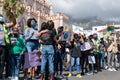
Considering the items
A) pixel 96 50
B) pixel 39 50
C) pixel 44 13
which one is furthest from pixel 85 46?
pixel 44 13

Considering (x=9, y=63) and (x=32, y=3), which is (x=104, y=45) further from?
(x=32, y=3)

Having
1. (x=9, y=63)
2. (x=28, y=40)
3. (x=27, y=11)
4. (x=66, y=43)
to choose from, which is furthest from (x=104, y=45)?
(x=27, y=11)

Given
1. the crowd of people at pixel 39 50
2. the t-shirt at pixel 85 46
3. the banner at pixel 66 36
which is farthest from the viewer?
the t-shirt at pixel 85 46

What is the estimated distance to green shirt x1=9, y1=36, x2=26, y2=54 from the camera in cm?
1034

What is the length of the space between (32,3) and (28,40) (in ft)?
275

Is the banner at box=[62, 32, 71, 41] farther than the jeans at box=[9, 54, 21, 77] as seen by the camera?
Yes

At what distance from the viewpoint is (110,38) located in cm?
1783

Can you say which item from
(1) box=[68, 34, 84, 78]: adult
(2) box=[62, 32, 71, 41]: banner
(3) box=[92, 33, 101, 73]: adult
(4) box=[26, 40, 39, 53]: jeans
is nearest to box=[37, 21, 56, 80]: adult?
(4) box=[26, 40, 39, 53]: jeans

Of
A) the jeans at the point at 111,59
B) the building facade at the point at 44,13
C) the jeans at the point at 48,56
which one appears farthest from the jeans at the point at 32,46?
the building facade at the point at 44,13

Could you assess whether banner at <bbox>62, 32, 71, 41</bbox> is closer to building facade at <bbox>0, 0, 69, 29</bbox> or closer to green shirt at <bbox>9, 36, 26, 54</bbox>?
green shirt at <bbox>9, 36, 26, 54</bbox>

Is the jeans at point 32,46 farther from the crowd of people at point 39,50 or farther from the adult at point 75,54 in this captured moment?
the adult at point 75,54

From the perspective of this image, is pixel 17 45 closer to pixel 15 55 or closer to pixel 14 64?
pixel 15 55

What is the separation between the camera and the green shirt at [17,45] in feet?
33.9

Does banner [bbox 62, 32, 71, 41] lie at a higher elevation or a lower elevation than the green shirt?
higher
